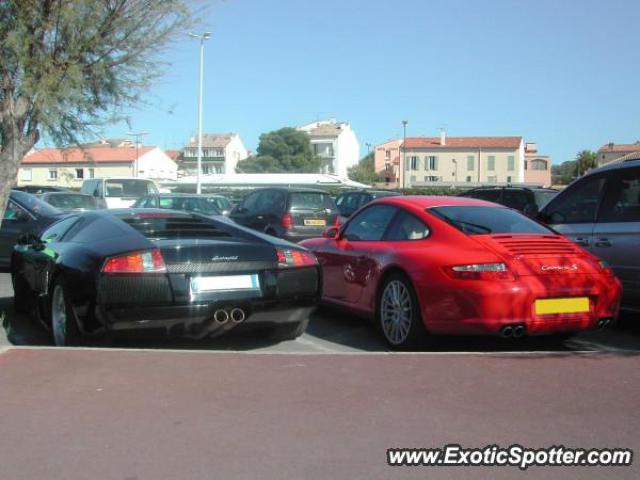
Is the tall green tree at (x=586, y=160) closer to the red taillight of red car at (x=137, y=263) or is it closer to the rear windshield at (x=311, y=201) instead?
the rear windshield at (x=311, y=201)

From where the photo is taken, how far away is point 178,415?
420 cm

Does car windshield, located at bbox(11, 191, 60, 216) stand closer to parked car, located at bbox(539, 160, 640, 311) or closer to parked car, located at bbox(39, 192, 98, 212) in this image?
parked car, located at bbox(39, 192, 98, 212)

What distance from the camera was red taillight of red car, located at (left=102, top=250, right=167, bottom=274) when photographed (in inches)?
216

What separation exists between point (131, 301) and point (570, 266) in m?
3.54

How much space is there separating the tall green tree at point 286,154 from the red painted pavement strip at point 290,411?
3279 inches

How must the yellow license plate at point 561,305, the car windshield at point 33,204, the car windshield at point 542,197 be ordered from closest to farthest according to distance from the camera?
the yellow license plate at point 561,305 → the car windshield at point 33,204 → the car windshield at point 542,197

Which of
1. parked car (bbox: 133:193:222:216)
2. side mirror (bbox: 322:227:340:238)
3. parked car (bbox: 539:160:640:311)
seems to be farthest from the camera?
parked car (bbox: 133:193:222:216)

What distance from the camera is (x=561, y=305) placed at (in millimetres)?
5668

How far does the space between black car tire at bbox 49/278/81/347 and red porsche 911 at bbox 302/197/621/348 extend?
262cm

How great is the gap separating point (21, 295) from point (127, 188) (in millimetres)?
15612

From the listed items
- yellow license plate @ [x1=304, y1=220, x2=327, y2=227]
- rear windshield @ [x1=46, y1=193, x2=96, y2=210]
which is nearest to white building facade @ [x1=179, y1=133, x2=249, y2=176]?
rear windshield @ [x1=46, y1=193, x2=96, y2=210]

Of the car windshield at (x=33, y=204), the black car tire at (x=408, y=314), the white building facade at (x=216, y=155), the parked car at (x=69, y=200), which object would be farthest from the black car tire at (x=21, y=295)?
the white building facade at (x=216, y=155)

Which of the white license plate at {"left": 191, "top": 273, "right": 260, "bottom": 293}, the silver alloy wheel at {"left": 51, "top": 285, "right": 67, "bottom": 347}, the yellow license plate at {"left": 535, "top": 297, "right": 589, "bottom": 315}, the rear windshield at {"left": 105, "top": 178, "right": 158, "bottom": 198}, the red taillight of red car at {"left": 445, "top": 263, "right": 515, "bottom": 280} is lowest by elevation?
the silver alloy wheel at {"left": 51, "top": 285, "right": 67, "bottom": 347}

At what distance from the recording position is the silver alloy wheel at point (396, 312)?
607 cm
